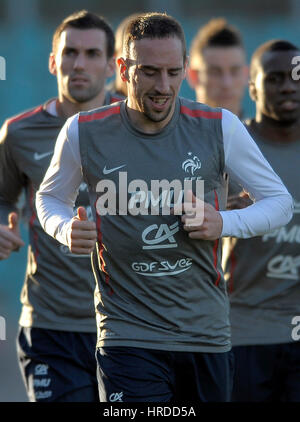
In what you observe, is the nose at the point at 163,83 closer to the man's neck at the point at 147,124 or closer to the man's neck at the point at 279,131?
the man's neck at the point at 147,124

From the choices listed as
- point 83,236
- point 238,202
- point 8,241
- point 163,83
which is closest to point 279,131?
point 238,202

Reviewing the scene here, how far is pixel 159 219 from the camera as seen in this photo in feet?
15.8

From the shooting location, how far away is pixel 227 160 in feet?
16.0

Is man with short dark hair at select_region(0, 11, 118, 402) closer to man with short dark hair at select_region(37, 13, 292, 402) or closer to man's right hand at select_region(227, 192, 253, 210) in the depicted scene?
man's right hand at select_region(227, 192, 253, 210)

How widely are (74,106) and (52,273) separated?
96 centimetres

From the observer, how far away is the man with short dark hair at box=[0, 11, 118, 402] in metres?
5.98

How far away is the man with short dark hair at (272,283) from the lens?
237 inches

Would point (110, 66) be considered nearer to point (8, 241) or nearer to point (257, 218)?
point (8, 241)

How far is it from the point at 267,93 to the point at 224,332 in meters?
1.78

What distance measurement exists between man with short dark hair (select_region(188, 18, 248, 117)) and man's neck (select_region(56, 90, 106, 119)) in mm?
2429

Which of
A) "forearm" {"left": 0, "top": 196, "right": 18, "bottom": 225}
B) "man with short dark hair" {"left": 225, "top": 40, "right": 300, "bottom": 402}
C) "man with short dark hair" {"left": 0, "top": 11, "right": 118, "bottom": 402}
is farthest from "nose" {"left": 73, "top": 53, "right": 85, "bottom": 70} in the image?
"man with short dark hair" {"left": 225, "top": 40, "right": 300, "bottom": 402}

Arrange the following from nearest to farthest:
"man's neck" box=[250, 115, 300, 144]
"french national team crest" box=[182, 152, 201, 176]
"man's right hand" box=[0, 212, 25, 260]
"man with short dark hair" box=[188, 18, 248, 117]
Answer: "french national team crest" box=[182, 152, 201, 176] → "man's right hand" box=[0, 212, 25, 260] → "man's neck" box=[250, 115, 300, 144] → "man with short dark hair" box=[188, 18, 248, 117]
